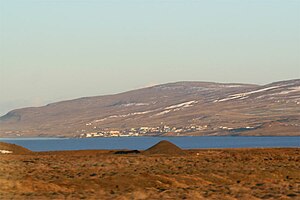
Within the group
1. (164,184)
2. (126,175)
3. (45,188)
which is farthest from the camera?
(126,175)

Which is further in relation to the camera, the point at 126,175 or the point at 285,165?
the point at 285,165

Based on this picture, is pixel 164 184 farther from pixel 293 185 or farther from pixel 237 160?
pixel 237 160

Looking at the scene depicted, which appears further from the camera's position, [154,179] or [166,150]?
[166,150]

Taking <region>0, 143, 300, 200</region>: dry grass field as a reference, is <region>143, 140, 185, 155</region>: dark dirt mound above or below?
above

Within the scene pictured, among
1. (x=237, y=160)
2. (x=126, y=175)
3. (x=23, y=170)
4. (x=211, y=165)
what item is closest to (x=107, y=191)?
(x=126, y=175)

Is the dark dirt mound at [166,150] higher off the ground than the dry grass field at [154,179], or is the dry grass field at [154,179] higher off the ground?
the dark dirt mound at [166,150]

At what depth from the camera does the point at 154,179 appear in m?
39.8

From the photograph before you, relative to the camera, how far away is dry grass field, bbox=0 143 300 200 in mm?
33344

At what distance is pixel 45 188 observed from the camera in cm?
3606

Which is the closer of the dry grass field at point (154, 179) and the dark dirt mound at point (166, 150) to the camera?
the dry grass field at point (154, 179)

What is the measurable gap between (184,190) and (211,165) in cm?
1650

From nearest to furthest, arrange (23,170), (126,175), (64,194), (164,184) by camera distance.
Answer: (64,194), (164,184), (126,175), (23,170)

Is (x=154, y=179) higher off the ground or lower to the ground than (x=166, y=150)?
lower

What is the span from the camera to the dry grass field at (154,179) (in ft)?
109
